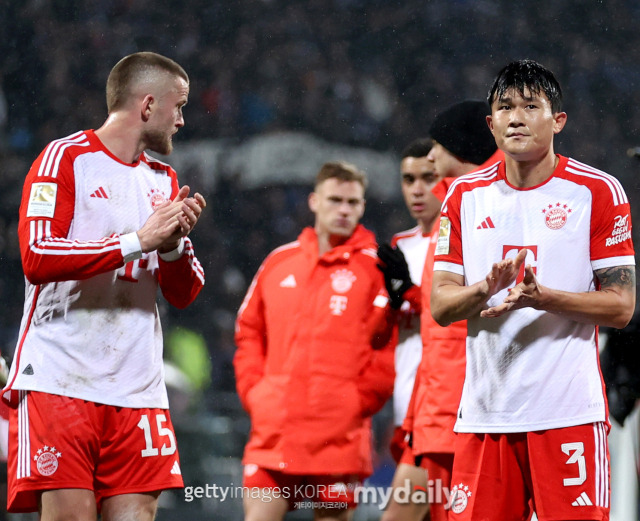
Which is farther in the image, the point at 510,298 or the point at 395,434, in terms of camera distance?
the point at 395,434

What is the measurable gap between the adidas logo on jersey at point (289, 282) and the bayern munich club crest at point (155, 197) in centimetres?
104

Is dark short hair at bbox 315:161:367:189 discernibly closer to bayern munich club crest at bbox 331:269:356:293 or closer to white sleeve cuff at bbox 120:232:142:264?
bayern munich club crest at bbox 331:269:356:293

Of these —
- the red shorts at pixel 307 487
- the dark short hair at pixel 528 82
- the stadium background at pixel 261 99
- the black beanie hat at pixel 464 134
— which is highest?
the stadium background at pixel 261 99

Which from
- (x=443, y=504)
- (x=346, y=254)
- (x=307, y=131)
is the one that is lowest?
(x=443, y=504)

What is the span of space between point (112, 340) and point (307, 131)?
3410 mm

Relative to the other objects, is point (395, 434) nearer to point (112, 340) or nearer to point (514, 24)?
point (112, 340)

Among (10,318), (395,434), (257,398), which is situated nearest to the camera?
(257,398)

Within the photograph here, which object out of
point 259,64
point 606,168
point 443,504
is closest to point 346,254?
point 443,504

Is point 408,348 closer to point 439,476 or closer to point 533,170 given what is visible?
point 439,476

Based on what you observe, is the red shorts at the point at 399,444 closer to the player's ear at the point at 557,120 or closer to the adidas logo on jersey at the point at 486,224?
the adidas logo on jersey at the point at 486,224

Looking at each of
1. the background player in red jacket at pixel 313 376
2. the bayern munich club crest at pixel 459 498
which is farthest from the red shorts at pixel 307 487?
the bayern munich club crest at pixel 459 498

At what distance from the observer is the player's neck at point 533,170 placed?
245 cm

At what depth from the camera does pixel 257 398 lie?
A: 145 inches

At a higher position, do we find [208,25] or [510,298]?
[208,25]
